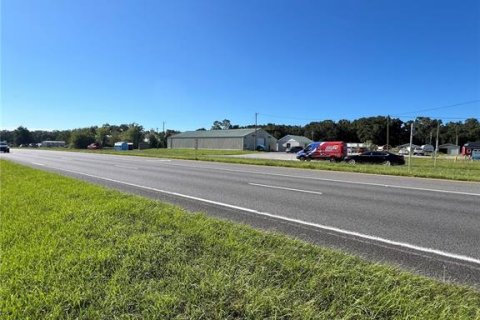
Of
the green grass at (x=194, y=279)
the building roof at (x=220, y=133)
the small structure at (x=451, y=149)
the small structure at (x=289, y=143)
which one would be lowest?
the small structure at (x=451, y=149)

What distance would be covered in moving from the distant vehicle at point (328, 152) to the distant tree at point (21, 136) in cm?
14949

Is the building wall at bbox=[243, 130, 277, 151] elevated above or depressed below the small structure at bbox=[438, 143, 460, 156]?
above

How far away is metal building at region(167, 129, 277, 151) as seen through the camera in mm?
80625

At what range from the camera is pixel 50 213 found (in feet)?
19.9

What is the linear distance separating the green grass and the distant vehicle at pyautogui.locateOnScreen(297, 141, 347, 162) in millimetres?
29955

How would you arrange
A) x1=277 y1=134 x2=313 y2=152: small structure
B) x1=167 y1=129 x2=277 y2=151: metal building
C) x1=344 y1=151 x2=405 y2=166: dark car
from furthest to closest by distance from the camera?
x1=277 y1=134 x2=313 y2=152: small structure
x1=167 y1=129 x2=277 y2=151: metal building
x1=344 y1=151 x2=405 y2=166: dark car

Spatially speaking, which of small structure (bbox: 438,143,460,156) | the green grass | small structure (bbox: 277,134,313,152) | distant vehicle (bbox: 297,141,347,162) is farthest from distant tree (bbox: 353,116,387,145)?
the green grass

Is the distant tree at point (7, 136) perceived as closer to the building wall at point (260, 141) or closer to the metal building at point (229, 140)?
the metal building at point (229, 140)

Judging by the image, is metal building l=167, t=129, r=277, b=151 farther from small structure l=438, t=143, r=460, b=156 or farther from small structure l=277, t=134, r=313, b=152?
small structure l=438, t=143, r=460, b=156

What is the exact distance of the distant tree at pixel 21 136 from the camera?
144 meters

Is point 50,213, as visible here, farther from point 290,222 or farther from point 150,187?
point 150,187

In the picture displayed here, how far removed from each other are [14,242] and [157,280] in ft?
8.28

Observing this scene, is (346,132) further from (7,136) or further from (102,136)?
(7,136)

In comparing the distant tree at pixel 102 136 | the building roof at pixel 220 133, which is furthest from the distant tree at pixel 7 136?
the building roof at pixel 220 133
